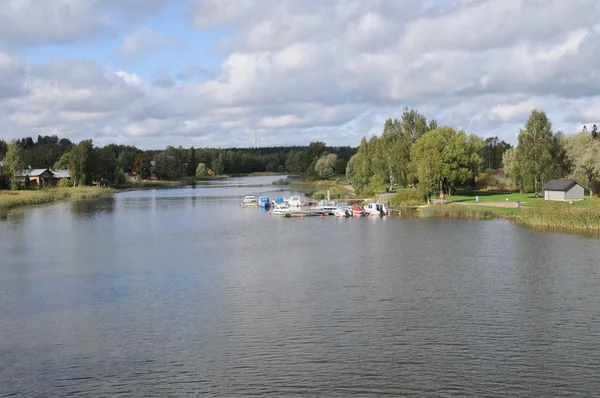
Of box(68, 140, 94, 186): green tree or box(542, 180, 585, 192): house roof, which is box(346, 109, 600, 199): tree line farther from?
box(68, 140, 94, 186): green tree

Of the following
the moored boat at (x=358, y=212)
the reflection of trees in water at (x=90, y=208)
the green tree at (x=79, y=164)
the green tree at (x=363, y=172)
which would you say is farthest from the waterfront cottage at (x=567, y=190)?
the green tree at (x=79, y=164)

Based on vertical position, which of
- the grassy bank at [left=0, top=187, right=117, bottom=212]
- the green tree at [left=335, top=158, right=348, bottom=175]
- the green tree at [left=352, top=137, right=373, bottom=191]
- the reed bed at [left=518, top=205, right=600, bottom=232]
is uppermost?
the green tree at [left=335, top=158, right=348, bottom=175]

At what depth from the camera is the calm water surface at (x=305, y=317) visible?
17.8 meters

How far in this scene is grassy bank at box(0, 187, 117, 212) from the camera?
8444 centimetres

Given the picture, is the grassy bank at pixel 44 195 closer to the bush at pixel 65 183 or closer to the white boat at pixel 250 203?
the bush at pixel 65 183

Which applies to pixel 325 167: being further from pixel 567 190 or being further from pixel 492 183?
pixel 567 190

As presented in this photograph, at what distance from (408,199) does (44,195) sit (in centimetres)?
5764

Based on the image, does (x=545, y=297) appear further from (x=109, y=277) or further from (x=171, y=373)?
(x=109, y=277)

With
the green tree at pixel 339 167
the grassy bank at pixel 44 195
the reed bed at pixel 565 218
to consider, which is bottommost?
the reed bed at pixel 565 218

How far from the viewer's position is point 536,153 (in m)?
70.6

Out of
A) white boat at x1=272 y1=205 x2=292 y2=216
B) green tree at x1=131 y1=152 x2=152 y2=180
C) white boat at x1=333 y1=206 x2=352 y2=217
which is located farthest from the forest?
green tree at x1=131 y1=152 x2=152 y2=180

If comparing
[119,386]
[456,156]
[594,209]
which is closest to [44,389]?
[119,386]

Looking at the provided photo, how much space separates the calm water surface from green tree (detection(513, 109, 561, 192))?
2635 cm

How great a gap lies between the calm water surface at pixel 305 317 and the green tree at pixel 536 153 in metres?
26.4
